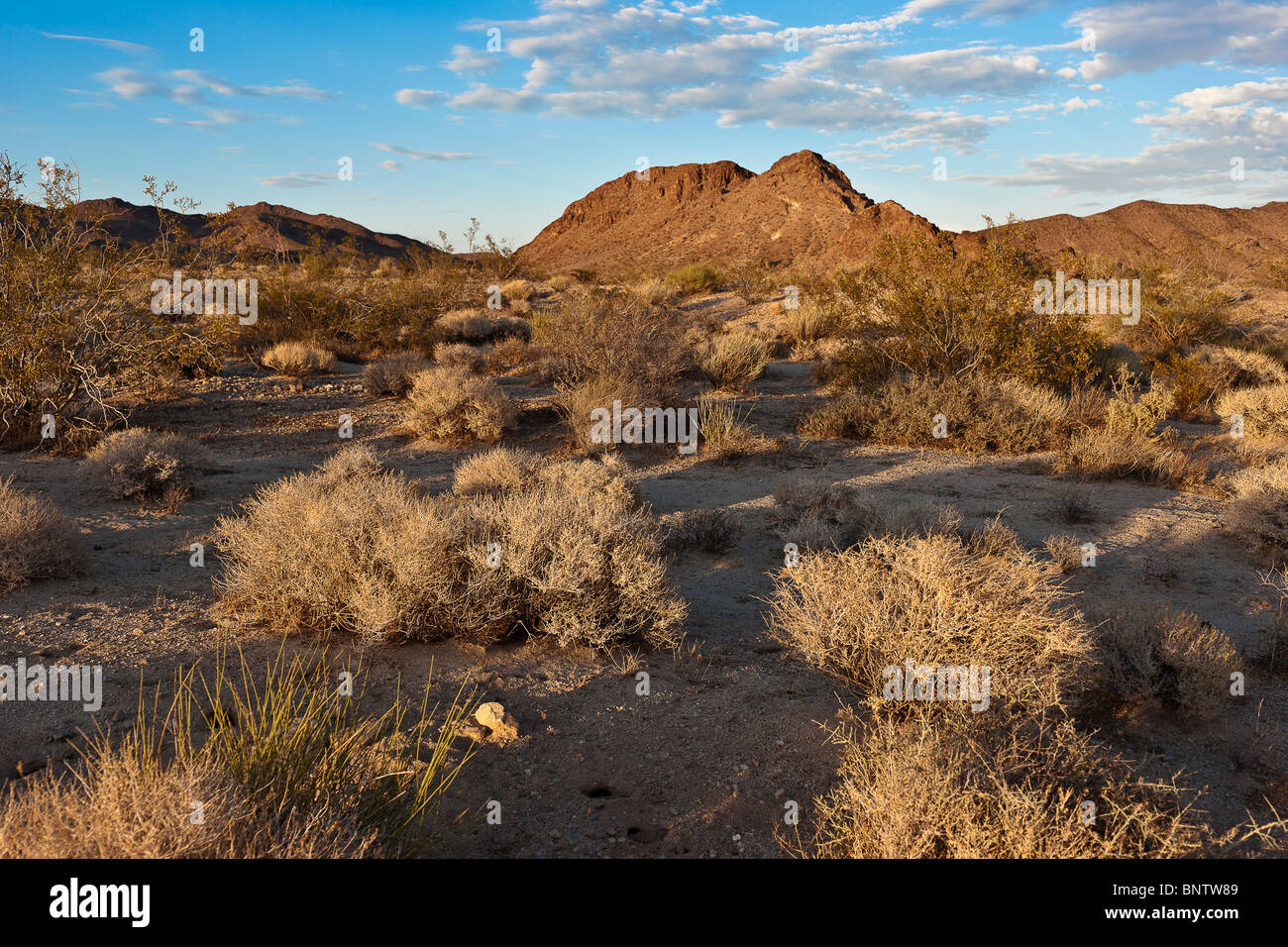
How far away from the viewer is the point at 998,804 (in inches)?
108

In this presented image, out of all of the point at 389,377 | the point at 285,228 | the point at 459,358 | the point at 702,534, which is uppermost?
the point at 285,228

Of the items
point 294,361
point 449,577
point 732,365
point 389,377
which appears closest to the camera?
point 449,577

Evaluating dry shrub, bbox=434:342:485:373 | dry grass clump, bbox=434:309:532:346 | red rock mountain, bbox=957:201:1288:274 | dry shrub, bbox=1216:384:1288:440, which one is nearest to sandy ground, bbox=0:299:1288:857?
dry shrub, bbox=1216:384:1288:440

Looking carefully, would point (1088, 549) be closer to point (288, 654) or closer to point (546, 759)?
point (546, 759)

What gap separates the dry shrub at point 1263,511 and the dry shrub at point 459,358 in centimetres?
1187

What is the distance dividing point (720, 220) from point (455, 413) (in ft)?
154

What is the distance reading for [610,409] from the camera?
10.9 meters

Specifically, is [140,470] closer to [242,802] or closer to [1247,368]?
[242,802]

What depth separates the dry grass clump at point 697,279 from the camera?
101ft

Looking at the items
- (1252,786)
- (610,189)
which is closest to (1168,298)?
(1252,786)

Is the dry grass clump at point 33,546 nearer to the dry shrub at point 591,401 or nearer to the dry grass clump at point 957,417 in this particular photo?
the dry shrub at point 591,401

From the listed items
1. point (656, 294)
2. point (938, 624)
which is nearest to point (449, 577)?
point (938, 624)

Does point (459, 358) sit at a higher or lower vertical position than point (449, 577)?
higher
